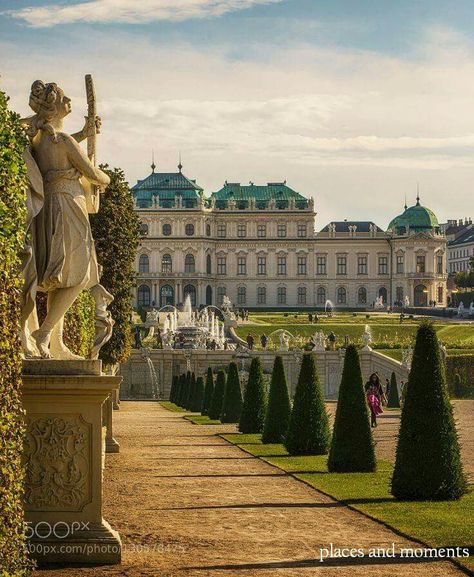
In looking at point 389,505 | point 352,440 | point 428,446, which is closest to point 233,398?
point 352,440

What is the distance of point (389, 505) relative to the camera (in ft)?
30.9

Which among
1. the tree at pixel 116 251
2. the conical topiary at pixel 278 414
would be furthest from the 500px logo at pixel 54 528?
the tree at pixel 116 251

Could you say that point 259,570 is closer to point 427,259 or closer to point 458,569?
point 458,569

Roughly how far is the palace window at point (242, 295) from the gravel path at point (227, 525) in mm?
88190

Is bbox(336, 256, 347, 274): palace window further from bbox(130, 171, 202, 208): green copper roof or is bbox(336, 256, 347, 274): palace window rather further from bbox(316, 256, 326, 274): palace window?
bbox(130, 171, 202, 208): green copper roof

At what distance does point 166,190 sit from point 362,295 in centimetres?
1711

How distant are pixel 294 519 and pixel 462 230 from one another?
129m

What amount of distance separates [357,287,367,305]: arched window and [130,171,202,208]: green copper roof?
14276 millimetres

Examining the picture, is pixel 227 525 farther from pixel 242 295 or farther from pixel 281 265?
pixel 281 265

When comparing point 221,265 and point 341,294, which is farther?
point 221,265

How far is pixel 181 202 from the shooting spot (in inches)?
4026

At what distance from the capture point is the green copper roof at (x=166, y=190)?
103 meters

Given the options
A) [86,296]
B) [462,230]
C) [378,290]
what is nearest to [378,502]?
[86,296]

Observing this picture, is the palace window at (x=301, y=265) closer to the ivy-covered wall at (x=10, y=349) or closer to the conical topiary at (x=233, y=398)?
the conical topiary at (x=233, y=398)
